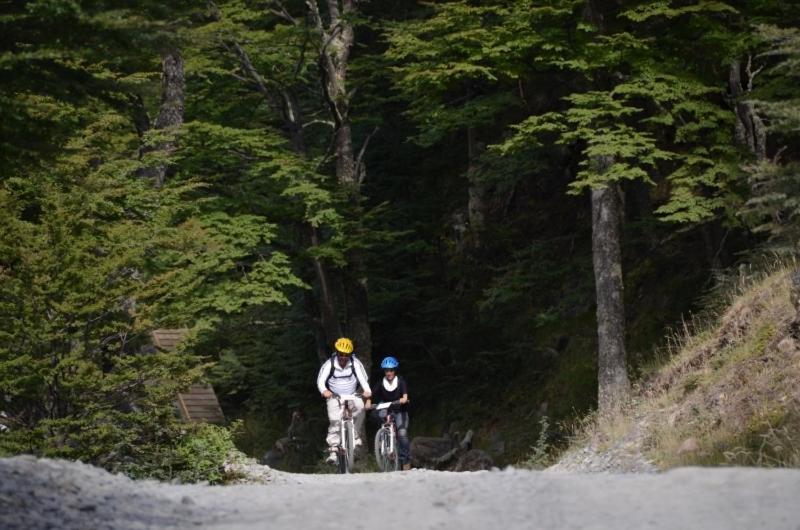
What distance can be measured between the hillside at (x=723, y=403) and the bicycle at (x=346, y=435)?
305 centimetres

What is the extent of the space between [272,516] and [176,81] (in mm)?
16800

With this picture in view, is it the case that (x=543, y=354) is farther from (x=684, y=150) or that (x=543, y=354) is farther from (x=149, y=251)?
(x=149, y=251)

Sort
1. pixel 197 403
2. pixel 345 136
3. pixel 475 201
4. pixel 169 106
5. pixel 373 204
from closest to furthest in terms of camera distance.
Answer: pixel 169 106 < pixel 345 136 < pixel 197 403 < pixel 475 201 < pixel 373 204

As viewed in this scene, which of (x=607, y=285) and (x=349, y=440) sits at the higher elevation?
(x=607, y=285)

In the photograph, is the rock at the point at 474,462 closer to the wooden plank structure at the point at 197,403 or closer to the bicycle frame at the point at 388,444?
the wooden plank structure at the point at 197,403

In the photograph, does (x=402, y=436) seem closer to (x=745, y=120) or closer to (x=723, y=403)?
(x=723, y=403)

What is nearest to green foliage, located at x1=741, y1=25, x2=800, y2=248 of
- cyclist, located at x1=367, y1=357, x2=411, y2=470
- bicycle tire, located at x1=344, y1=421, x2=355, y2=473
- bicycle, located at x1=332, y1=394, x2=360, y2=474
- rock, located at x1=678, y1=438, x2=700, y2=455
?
rock, located at x1=678, y1=438, x2=700, y2=455

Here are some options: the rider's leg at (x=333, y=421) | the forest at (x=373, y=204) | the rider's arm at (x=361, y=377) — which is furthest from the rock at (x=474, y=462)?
the rider's arm at (x=361, y=377)

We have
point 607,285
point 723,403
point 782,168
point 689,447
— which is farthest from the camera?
point 607,285

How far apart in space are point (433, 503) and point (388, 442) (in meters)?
9.87

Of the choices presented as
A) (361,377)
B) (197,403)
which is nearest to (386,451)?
(361,377)

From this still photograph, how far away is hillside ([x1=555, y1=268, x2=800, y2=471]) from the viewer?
1359 centimetres

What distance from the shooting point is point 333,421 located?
18.0 m

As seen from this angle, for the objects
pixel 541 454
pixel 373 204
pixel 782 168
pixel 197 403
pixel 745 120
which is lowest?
pixel 541 454
